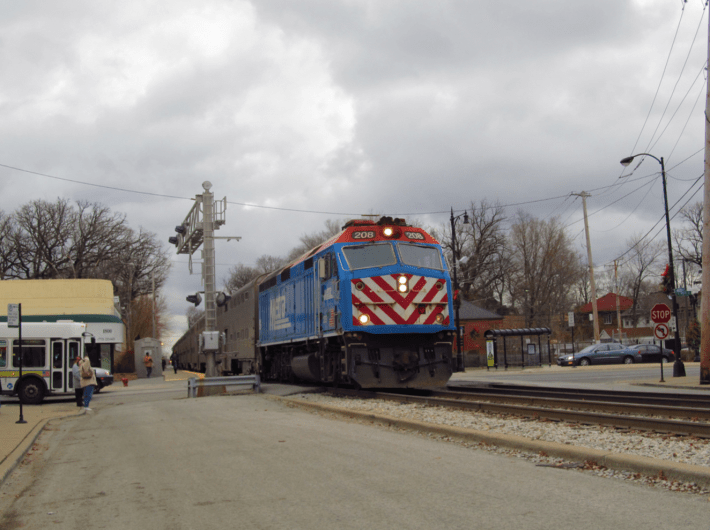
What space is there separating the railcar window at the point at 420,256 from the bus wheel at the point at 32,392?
14.0m

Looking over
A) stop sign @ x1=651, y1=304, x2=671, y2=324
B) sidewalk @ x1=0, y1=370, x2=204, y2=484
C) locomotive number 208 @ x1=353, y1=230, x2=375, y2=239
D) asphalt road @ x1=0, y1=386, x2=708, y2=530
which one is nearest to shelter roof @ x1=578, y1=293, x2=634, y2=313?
stop sign @ x1=651, y1=304, x2=671, y2=324

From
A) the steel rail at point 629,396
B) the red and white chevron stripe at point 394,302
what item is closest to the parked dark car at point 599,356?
the steel rail at point 629,396

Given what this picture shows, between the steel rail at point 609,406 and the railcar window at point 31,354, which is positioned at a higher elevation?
the railcar window at point 31,354

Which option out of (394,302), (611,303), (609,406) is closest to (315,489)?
(609,406)

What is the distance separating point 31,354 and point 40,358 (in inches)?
12.9

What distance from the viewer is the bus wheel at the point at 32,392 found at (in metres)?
22.6

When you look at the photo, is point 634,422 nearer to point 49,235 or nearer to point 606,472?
point 606,472

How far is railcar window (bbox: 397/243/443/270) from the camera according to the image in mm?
16516

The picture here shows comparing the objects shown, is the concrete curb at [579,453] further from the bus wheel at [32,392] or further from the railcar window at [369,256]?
the bus wheel at [32,392]

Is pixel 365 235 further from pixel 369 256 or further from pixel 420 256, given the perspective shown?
pixel 420 256

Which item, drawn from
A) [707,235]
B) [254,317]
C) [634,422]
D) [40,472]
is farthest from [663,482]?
[254,317]

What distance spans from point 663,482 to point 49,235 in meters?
57.0

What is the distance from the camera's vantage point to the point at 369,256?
53.5 feet

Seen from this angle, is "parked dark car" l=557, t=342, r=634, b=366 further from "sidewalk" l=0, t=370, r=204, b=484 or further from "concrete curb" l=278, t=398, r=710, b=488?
"concrete curb" l=278, t=398, r=710, b=488
